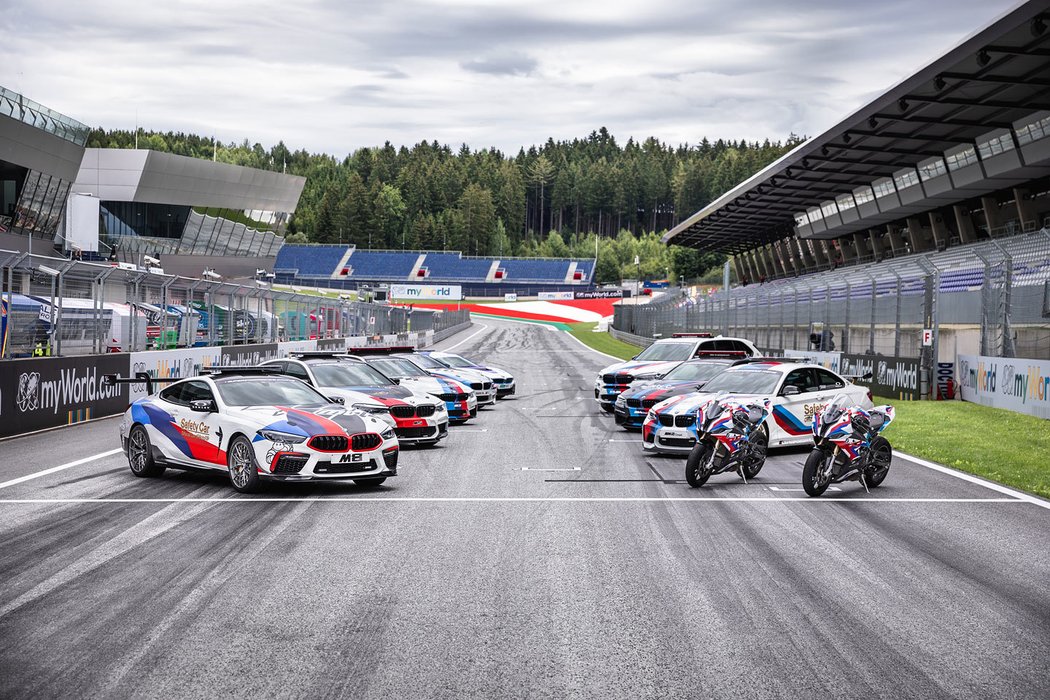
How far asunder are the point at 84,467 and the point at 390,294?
402 ft

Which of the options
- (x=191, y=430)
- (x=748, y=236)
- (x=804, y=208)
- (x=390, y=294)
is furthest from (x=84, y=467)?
(x=390, y=294)

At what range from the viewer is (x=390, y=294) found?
135 m

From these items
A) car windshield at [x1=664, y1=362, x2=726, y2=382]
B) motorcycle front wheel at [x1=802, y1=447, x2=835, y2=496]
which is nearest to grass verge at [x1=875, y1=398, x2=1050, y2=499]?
motorcycle front wheel at [x1=802, y1=447, x2=835, y2=496]

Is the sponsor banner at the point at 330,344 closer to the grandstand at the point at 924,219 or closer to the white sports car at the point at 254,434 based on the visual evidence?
the grandstand at the point at 924,219

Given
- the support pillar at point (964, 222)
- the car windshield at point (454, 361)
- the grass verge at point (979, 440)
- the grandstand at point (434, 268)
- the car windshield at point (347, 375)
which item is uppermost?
the grandstand at point (434, 268)

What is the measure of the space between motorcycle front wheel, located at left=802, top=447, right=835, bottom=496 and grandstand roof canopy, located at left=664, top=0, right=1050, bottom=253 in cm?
1690

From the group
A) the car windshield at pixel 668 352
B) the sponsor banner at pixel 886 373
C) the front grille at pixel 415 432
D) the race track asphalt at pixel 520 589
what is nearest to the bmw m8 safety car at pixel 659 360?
the car windshield at pixel 668 352

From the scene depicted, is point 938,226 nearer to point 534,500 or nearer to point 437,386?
point 437,386

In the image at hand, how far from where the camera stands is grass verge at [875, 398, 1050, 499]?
44.3ft

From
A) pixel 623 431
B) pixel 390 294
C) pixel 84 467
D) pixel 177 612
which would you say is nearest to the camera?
pixel 177 612

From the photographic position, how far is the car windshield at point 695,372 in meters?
19.1

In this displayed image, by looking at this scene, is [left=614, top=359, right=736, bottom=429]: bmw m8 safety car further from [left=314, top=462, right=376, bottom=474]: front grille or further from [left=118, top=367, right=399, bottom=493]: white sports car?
[left=314, top=462, right=376, bottom=474]: front grille

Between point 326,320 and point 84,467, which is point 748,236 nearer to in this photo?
point 326,320

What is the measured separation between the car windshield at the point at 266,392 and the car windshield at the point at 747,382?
6.05 m
